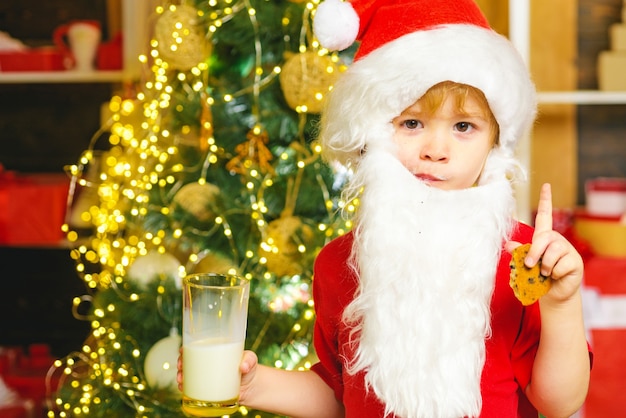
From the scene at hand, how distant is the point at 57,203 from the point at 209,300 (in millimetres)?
1995

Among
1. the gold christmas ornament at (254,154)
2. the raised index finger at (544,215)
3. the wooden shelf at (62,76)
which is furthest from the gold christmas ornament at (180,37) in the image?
the raised index finger at (544,215)

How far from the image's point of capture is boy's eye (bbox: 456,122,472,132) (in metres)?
1.16

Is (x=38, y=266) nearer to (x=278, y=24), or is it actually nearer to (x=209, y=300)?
(x=278, y=24)

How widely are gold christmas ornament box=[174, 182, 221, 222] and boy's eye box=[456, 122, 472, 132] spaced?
3.04 ft

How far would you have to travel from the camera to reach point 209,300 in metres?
1.05

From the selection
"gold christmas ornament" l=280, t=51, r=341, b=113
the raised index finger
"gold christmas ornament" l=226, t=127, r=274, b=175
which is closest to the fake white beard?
the raised index finger

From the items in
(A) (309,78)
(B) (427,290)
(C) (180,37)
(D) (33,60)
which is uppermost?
(D) (33,60)


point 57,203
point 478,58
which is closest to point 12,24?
point 57,203

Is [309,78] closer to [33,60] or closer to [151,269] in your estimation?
[151,269]

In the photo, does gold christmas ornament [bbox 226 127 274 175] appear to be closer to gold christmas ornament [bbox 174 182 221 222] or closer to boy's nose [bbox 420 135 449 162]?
gold christmas ornament [bbox 174 182 221 222]

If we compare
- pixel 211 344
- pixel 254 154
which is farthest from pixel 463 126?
pixel 254 154

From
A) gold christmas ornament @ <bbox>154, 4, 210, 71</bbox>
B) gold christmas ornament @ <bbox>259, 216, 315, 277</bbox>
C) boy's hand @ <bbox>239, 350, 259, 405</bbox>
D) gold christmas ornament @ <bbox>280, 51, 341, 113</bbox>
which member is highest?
gold christmas ornament @ <bbox>154, 4, 210, 71</bbox>

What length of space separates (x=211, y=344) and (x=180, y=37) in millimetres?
1017

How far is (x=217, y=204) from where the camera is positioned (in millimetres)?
1980
